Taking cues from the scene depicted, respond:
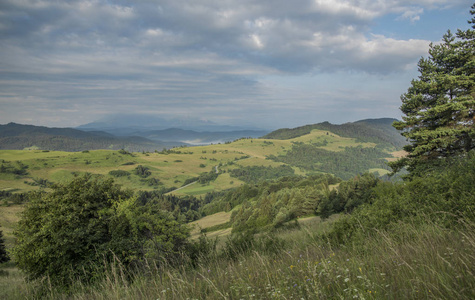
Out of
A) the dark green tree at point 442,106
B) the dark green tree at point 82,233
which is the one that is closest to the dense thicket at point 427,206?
the dark green tree at point 82,233

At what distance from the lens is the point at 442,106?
20.3 metres

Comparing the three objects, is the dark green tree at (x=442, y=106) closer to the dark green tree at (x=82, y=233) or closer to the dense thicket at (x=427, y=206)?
the dense thicket at (x=427, y=206)

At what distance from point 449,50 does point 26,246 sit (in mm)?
35260

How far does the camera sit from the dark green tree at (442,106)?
20438 millimetres

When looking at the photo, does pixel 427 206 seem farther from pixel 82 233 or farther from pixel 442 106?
pixel 442 106

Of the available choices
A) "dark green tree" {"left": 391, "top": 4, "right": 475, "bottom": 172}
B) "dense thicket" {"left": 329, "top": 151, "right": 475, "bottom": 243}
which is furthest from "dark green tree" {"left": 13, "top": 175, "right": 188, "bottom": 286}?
"dark green tree" {"left": 391, "top": 4, "right": 475, "bottom": 172}

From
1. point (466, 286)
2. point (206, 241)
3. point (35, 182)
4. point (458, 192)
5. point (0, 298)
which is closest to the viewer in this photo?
point (466, 286)

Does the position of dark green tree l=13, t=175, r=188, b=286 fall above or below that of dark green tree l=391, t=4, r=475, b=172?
below

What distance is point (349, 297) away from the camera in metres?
2.38

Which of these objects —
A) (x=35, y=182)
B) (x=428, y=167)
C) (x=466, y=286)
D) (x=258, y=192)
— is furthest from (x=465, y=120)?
(x=35, y=182)

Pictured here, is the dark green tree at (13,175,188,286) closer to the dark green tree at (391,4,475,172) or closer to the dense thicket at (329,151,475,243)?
the dense thicket at (329,151,475,243)

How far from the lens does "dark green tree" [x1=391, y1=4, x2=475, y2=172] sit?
67.1 feet

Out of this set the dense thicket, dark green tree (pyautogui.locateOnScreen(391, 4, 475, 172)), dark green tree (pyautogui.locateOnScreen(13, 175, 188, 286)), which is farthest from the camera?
dark green tree (pyautogui.locateOnScreen(391, 4, 475, 172))

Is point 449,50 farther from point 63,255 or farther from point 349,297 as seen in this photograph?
point 63,255
